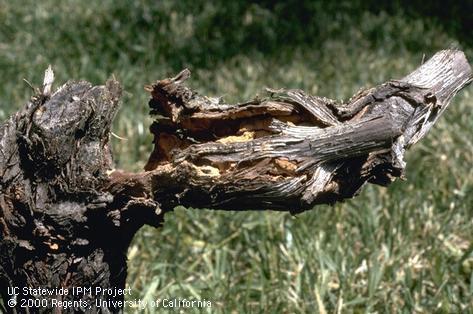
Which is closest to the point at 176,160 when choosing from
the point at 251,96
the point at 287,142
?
the point at 287,142

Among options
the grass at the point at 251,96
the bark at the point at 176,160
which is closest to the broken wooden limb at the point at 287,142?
the bark at the point at 176,160

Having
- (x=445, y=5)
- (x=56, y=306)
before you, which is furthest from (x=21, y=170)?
(x=445, y=5)

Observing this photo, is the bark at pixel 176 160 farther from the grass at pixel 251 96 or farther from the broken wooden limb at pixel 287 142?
the grass at pixel 251 96

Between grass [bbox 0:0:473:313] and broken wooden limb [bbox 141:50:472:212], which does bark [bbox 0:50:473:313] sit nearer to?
broken wooden limb [bbox 141:50:472:212]

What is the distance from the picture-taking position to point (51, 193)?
153cm

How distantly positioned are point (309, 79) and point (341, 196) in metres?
3.14

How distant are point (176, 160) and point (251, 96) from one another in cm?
283

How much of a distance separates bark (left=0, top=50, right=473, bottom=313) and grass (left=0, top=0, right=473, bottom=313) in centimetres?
37

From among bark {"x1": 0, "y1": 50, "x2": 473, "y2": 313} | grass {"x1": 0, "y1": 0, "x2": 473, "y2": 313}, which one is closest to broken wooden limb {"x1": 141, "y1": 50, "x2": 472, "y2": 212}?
bark {"x1": 0, "y1": 50, "x2": 473, "y2": 313}

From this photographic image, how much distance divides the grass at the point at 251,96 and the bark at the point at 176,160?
0.37m

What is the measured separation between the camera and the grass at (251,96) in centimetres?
246

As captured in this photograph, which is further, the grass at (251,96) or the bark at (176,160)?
the grass at (251,96)

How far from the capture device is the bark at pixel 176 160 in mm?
1433

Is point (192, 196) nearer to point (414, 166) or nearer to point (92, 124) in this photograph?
point (92, 124)
